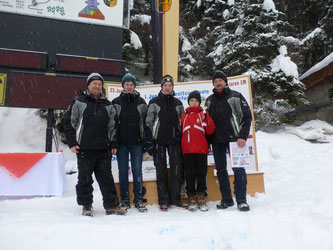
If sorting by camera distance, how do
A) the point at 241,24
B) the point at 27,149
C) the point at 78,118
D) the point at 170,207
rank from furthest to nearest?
the point at 241,24 → the point at 27,149 → the point at 170,207 → the point at 78,118

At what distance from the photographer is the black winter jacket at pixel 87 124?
10.5 ft

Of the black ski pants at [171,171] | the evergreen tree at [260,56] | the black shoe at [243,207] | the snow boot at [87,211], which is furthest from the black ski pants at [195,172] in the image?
the evergreen tree at [260,56]

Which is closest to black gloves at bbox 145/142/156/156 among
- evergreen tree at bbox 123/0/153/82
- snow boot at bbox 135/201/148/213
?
snow boot at bbox 135/201/148/213

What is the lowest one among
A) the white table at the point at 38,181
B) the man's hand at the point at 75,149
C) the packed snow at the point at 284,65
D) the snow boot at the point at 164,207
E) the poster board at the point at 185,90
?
the snow boot at the point at 164,207

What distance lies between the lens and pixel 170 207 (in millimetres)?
3617

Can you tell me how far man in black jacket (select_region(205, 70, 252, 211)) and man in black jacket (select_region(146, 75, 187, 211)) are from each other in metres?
0.50

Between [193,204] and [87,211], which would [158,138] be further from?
[87,211]

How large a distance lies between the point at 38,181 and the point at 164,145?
2685 millimetres

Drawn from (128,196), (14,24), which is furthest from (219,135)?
(14,24)

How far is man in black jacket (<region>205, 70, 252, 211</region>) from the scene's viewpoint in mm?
3270

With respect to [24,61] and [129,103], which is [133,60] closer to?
[24,61]

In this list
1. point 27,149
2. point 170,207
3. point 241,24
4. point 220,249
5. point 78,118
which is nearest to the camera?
point 220,249

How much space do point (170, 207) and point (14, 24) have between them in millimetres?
5482

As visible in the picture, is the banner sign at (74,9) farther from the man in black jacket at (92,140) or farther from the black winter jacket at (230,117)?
the black winter jacket at (230,117)
